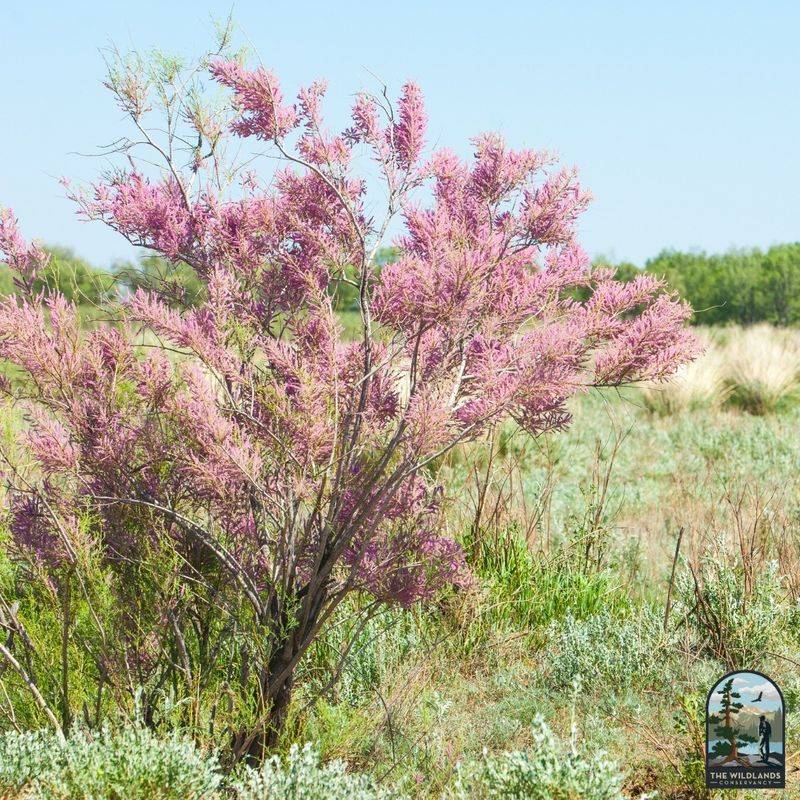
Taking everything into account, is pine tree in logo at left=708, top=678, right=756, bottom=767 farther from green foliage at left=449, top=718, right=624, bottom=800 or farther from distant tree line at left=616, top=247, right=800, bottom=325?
distant tree line at left=616, top=247, right=800, bottom=325

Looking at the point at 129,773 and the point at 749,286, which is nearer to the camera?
the point at 129,773

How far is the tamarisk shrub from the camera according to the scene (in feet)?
9.74

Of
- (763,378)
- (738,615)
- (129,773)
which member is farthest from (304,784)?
(763,378)

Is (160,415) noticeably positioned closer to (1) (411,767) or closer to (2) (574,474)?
(1) (411,767)

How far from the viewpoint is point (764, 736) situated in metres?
3.06

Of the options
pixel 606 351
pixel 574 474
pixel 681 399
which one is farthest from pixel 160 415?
pixel 681 399

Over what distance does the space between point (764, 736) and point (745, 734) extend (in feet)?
0.24

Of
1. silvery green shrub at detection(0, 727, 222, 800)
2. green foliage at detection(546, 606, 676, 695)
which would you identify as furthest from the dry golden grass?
silvery green shrub at detection(0, 727, 222, 800)

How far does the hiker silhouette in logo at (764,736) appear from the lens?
3047 millimetres

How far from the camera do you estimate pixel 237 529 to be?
323 cm

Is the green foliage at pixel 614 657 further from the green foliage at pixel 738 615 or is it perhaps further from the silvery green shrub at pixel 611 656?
the green foliage at pixel 738 615

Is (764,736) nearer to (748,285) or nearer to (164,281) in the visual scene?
(164,281)

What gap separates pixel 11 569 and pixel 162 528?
194cm

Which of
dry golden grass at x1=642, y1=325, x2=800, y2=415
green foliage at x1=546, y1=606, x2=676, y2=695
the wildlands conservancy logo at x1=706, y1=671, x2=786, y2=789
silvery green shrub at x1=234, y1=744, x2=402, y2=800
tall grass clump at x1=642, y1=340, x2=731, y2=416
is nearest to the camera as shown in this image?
silvery green shrub at x1=234, y1=744, x2=402, y2=800
